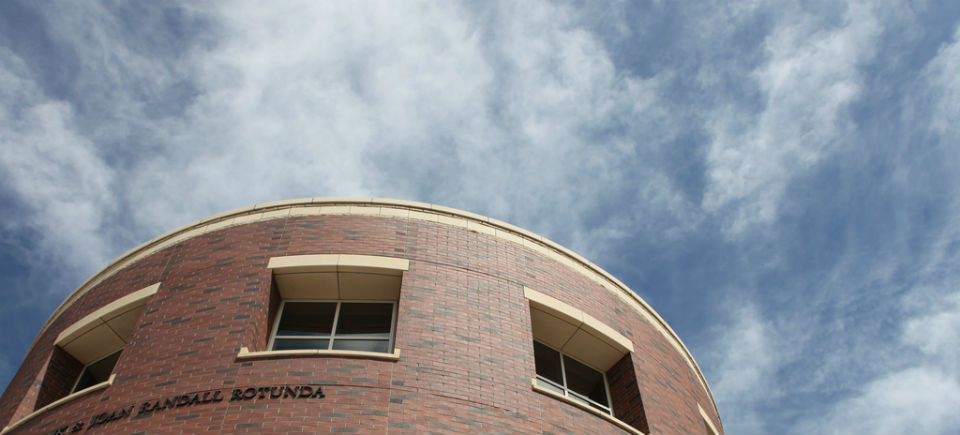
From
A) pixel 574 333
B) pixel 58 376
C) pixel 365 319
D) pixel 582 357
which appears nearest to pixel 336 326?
pixel 365 319

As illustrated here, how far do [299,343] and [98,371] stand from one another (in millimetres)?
4905

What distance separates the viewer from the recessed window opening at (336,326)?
40.8 feet

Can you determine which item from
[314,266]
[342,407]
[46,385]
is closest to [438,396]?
[342,407]

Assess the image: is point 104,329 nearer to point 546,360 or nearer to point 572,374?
point 546,360

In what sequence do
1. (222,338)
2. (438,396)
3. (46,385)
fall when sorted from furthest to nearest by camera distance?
(46,385) → (222,338) → (438,396)

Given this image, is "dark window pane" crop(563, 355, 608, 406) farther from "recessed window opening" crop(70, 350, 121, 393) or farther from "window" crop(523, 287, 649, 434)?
"recessed window opening" crop(70, 350, 121, 393)

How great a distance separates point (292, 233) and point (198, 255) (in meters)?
1.90

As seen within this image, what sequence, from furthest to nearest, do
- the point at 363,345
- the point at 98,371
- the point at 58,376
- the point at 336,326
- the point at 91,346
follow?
the point at 98,371 → the point at 91,346 → the point at 58,376 → the point at 336,326 → the point at 363,345

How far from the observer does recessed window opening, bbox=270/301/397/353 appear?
40.8ft

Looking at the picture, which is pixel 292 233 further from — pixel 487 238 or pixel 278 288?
pixel 487 238

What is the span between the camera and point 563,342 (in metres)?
14.2

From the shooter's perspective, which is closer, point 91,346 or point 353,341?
point 353,341

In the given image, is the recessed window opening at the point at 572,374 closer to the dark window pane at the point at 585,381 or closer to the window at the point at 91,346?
the dark window pane at the point at 585,381

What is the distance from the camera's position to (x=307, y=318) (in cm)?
1327
